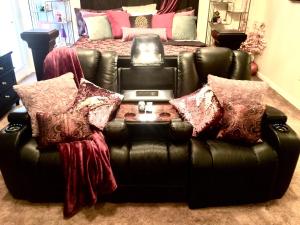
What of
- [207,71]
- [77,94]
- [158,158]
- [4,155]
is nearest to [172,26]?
[207,71]

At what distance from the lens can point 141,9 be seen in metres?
4.73

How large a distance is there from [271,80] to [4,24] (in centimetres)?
461

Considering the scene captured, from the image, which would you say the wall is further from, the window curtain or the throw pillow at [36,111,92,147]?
the throw pillow at [36,111,92,147]

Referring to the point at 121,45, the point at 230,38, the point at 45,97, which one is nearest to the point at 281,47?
the point at 230,38

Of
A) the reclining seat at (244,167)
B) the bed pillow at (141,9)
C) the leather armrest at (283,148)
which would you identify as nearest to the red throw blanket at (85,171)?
the reclining seat at (244,167)

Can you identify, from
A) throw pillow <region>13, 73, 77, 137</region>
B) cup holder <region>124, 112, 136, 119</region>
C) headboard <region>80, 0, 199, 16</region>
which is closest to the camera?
throw pillow <region>13, 73, 77, 137</region>

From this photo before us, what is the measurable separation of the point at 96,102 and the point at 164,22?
2.79 metres

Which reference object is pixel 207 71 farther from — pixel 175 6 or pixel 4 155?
pixel 175 6

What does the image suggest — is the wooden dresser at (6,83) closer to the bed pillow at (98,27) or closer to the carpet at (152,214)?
the bed pillow at (98,27)

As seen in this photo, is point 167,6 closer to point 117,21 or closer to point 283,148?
point 117,21

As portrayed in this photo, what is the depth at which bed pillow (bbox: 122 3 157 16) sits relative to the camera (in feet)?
15.4

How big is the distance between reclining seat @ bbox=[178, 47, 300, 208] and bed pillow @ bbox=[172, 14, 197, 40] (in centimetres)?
263

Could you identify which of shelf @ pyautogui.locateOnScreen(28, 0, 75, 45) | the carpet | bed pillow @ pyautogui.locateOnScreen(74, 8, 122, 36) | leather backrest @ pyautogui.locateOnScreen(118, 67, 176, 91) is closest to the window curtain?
bed pillow @ pyautogui.locateOnScreen(74, 8, 122, 36)

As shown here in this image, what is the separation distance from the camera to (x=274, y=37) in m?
4.39
